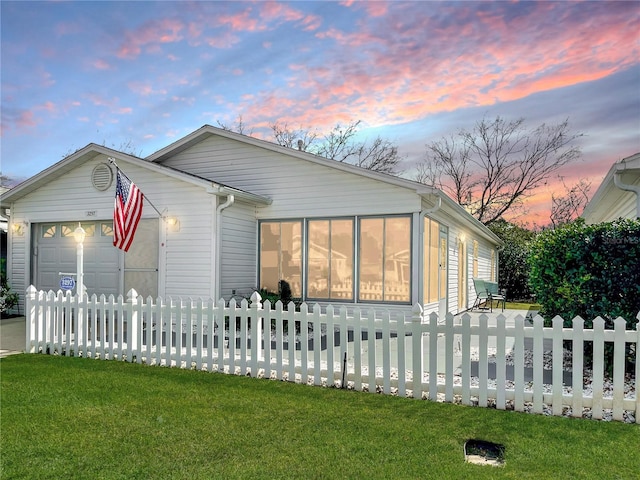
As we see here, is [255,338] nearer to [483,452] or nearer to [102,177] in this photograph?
[483,452]

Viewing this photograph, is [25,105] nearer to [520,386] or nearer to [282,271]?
[282,271]

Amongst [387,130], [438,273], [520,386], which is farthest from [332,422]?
[387,130]

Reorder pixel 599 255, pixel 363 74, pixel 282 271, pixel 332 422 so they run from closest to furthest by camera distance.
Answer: pixel 332 422
pixel 599 255
pixel 282 271
pixel 363 74

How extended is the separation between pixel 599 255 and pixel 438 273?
5827mm

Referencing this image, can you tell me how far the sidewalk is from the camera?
6949 millimetres

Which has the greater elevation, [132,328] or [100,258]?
[100,258]

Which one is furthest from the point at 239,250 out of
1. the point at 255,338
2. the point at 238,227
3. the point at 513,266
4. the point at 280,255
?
the point at 513,266

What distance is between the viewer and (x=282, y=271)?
10578 mm

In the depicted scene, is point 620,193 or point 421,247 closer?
point 620,193

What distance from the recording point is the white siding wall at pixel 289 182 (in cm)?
954

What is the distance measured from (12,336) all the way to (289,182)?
6.15m

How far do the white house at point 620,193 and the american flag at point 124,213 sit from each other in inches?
314

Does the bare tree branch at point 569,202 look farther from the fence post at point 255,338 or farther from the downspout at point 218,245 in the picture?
the fence post at point 255,338

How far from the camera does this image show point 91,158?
34.7ft
